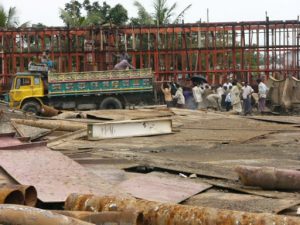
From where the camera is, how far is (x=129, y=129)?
1325 cm

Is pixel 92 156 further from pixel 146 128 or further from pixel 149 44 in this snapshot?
pixel 149 44

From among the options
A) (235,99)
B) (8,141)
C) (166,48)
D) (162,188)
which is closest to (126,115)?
(8,141)

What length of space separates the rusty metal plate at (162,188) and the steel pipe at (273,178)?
0.49m

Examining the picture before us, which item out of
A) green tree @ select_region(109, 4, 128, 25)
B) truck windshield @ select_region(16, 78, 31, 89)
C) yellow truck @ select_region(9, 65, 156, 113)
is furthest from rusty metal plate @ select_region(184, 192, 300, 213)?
green tree @ select_region(109, 4, 128, 25)

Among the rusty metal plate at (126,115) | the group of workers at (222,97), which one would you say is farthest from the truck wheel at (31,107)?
the rusty metal plate at (126,115)

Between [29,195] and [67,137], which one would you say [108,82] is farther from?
[29,195]

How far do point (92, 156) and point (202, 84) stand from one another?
19.4m

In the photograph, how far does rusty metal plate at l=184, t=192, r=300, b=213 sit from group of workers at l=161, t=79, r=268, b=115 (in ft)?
59.3

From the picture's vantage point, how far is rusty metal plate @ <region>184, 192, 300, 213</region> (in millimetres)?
5691

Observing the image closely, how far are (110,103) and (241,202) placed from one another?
20852mm

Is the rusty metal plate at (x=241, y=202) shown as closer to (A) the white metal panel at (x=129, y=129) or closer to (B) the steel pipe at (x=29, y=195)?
(B) the steel pipe at (x=29, y=195)

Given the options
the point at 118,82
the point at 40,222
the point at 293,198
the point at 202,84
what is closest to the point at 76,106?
the point at 118,82

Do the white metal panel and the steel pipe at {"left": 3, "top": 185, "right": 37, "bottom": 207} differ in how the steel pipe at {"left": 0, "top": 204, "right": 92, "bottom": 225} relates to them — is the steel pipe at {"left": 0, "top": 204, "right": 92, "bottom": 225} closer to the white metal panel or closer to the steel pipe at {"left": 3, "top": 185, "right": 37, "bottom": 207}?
the steel pipe at {"left": 3, "top": 185, "right": 37, "bottom": 207}

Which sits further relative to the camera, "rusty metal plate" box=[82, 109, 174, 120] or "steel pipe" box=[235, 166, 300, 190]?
"rusty metal plate" box=[82, 109, 174, 120]
